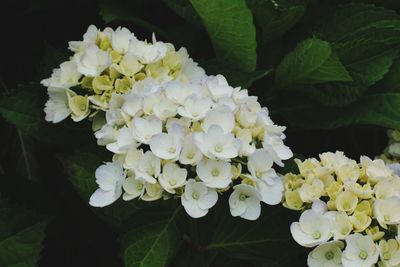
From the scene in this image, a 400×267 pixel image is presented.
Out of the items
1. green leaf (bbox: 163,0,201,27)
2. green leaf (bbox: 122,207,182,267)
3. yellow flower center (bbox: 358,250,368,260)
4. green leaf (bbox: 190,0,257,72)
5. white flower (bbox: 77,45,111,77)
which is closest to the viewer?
yellow flower center (bbox: 358,250,368,260)

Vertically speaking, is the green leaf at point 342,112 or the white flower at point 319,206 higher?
the white flower at point 319,206

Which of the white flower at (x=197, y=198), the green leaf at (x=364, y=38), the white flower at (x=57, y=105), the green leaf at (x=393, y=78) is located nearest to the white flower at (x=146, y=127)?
the white flower at (x=197, y=198)

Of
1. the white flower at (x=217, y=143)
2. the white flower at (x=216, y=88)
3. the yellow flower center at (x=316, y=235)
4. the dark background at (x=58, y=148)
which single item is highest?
the white flower at (x=217, y=143)

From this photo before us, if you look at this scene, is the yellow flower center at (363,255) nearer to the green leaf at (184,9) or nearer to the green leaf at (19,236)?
the green leaf at (19,236)

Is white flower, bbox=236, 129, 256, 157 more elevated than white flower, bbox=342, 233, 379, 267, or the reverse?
white flower, bbox=236, 129, 256, 157

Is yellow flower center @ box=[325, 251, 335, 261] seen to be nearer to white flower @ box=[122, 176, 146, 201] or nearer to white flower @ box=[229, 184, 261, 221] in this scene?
white flower @ box=[229, 184, 261, 221]

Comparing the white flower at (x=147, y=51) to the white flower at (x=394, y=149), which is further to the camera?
the white flower at (x=394, y=149)

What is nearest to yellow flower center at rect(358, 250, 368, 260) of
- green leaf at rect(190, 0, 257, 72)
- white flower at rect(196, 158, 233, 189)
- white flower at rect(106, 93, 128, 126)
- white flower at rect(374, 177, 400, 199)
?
white flower at rect(374, 177, 400, 199)
